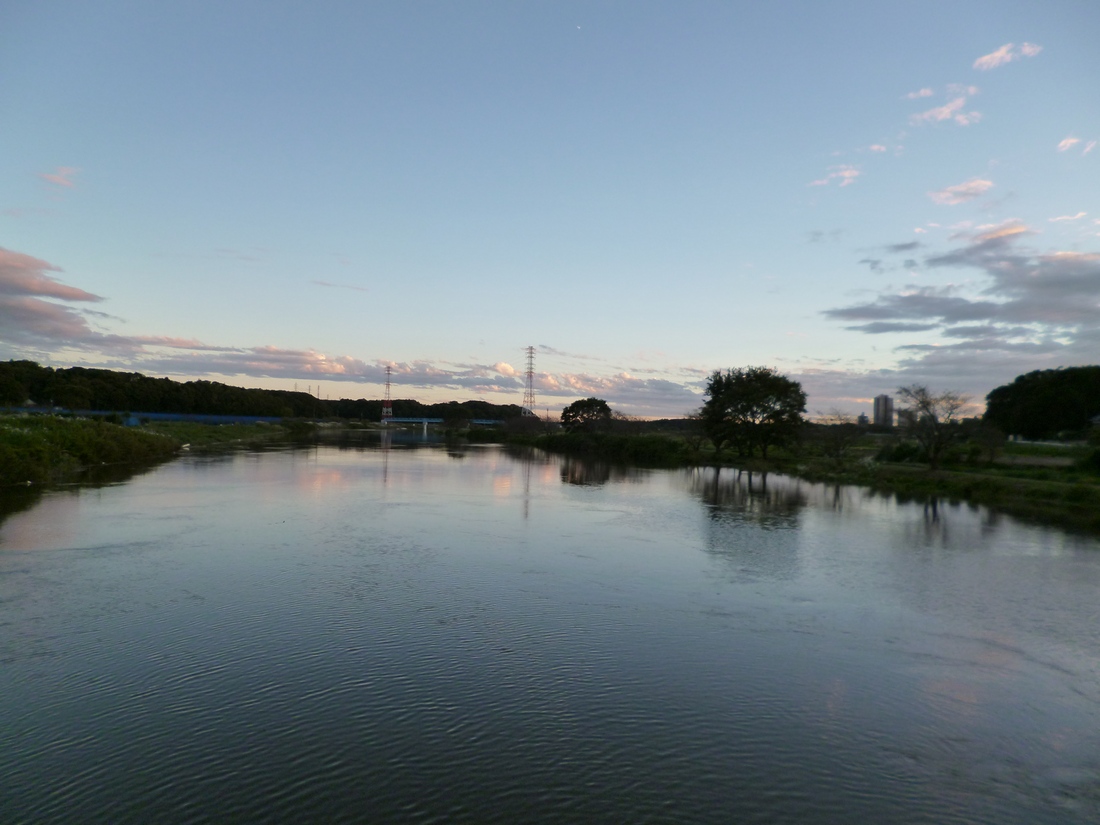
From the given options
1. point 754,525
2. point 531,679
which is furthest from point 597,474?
point 531,679

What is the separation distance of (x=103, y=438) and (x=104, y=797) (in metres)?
24.4

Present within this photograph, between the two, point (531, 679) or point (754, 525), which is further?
point (754, 525)

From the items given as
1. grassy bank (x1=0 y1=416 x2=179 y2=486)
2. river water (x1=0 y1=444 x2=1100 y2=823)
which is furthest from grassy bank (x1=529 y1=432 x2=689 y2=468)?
river water (x1=0 y1=444 x2=1100 y2=823)

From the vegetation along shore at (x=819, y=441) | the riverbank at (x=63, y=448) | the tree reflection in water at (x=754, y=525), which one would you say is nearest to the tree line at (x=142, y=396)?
the vegetation along shore at (x=819, y=441)

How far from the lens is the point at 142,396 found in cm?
7750

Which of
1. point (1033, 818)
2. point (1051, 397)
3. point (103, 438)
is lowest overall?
point (1033, 818)

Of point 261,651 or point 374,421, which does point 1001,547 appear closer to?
point 261,651

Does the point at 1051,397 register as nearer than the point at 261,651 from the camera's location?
No

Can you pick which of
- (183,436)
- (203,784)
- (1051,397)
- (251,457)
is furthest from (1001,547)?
(183,436)

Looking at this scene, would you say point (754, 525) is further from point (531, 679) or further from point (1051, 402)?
point (1051, 402)

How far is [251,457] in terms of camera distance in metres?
31.9

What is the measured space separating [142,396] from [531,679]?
84683 millimetres

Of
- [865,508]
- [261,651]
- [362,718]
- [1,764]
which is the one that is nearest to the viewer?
[1,764]

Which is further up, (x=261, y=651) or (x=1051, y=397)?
(x=1051, y=397)
